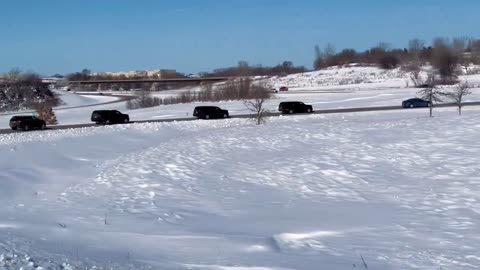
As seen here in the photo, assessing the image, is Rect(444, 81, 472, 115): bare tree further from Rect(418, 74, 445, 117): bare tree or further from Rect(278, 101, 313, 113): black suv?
Rect(278, 101, 313, 113): black suv

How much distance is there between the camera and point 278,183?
20.4m

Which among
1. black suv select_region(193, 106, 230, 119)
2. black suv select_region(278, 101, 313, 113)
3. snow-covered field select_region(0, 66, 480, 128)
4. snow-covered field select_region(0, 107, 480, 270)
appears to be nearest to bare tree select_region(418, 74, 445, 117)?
snow-covered field select_region(0, 66, 480, 128)

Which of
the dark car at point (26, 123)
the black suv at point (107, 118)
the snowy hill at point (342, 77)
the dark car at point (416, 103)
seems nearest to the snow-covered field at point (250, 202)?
the dark car at point (26, 123)

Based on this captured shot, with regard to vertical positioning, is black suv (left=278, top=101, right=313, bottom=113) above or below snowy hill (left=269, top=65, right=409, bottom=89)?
below

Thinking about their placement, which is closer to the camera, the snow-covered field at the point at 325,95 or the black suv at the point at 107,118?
the black suv at the point at 107,118

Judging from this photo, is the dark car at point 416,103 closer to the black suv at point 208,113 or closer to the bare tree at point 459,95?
the bare tree at point 459,95

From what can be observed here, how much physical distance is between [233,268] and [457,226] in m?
7.44

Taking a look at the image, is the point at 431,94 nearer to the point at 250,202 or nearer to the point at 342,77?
the point at 250,202

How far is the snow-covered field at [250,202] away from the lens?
956 centimetres

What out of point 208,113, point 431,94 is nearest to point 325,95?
point 208,113

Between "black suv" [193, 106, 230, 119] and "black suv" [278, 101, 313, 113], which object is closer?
"black suv" [193, 106, 230, 119]

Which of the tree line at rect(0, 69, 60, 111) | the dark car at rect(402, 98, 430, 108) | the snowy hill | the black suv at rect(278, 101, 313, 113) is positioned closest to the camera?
the black suv at rect(278, 101, 313, 113)

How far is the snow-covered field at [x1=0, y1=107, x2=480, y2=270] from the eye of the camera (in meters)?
9.56

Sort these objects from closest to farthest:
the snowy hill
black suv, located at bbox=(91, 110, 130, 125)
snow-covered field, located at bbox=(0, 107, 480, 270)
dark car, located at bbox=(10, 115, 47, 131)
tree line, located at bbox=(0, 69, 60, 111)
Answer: snow-covered field, located at bbox=(0, 107, 480, 270) < dark car, located at bbox=(10, 115, 47, 131) < black suv, located at bbox=(91, 110, 130, 125) < tree line, located at bbox=(0, 69, 60, 111) < the snowy hill
